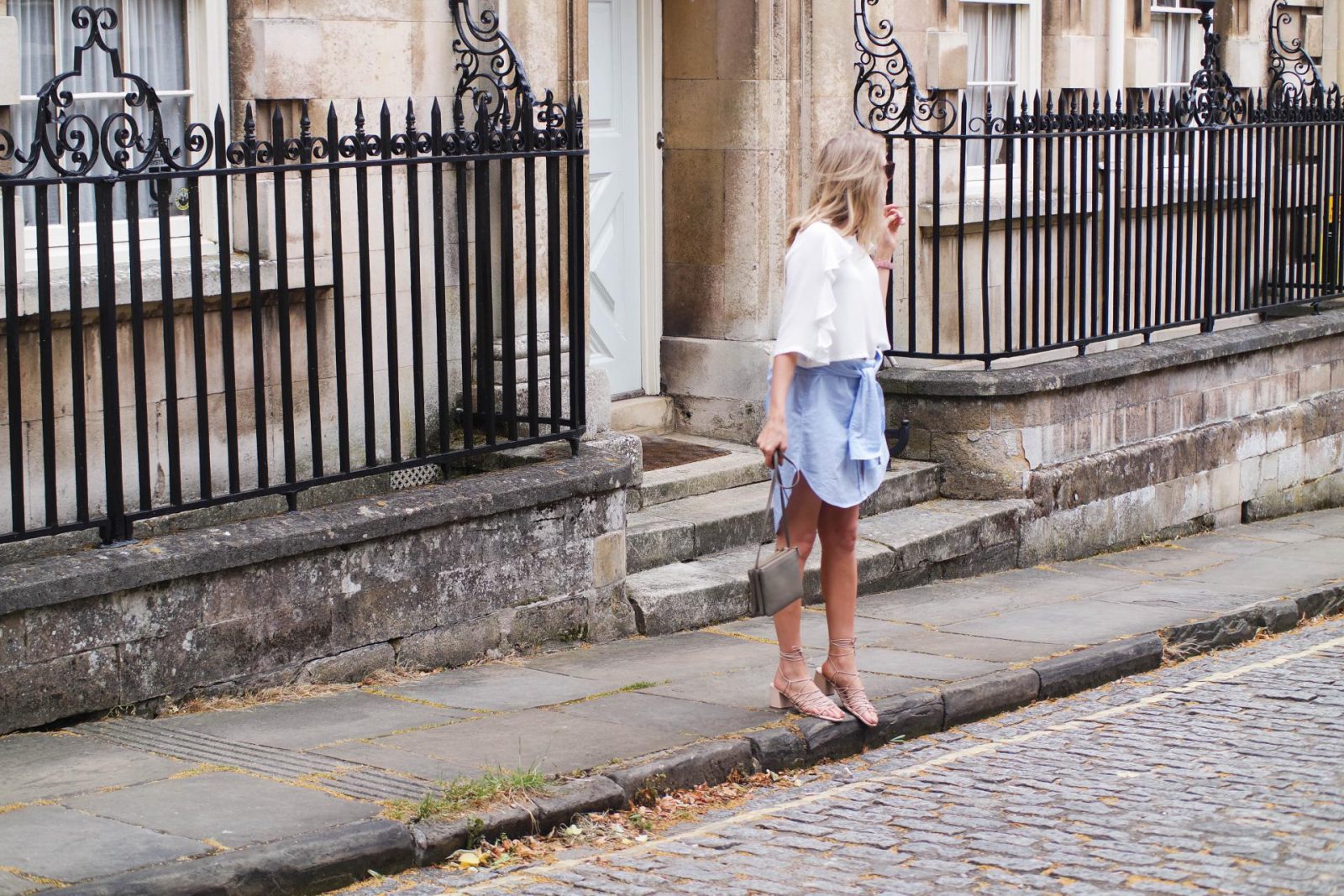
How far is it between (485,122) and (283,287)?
47.5 inches

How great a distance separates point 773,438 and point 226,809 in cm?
212

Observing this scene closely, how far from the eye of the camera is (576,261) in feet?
27.5

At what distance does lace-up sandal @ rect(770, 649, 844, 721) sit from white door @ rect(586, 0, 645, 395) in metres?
3.86

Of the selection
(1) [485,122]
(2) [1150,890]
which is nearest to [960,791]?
(2) [1150,890]

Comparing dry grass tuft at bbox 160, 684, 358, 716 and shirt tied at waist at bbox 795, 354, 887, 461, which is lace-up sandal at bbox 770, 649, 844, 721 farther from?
dry grass tuft at bbox 160, 684, 358, 716

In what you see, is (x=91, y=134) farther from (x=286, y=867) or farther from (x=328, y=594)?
(x=286, y=867)

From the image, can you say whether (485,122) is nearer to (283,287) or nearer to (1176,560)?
(283,287)

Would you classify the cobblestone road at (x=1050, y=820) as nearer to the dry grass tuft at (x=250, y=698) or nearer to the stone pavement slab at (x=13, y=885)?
Result: the stone pavement slab at (x=13, y=885)

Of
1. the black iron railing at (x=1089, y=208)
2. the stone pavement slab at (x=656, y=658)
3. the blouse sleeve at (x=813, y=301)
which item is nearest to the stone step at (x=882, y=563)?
the stone pavement slab at (x=656, y=658)

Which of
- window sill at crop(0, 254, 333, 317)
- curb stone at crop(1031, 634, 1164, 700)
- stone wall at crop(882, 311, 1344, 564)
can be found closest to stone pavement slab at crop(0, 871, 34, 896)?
window sill at crop(0, 254, 333, 317)

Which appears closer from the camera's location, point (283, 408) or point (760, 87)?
point (283, 408)

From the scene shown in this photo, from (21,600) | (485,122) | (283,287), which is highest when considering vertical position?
(485,122)

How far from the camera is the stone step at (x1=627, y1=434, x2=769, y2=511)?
372 inches

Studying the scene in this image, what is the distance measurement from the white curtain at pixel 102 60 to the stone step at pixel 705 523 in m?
2.65
